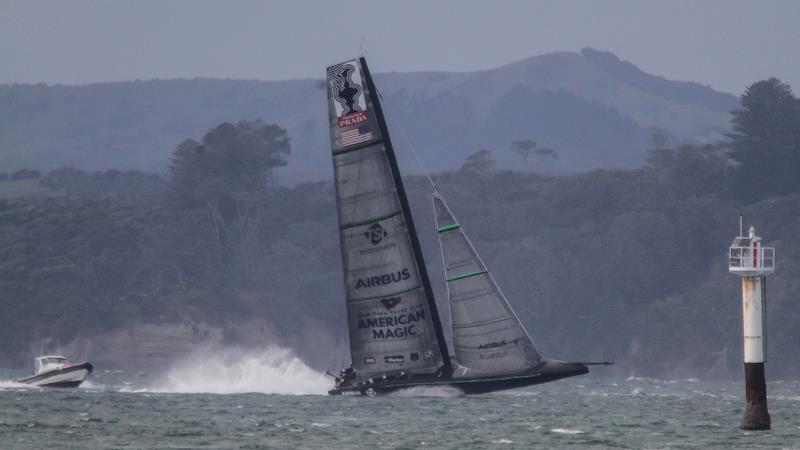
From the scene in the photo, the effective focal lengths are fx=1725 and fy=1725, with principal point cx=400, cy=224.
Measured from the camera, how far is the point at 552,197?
581 ft

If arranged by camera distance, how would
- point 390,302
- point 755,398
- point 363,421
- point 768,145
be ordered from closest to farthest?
point 755,398 → point 363,421 → point 390,302 → point 768,145

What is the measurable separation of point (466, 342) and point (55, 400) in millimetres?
15324

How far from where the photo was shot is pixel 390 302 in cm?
5334

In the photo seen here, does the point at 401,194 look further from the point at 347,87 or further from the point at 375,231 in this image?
the point at 347,87

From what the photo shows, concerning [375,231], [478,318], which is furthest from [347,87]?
[478,318]

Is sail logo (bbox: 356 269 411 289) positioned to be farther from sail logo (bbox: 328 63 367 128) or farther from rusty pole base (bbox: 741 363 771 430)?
rusty pole base (bbox: 741 363 771 430)

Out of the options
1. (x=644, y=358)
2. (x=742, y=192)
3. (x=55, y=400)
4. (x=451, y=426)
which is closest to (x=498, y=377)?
(x=451, y=426)

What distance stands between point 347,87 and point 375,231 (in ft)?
14.7

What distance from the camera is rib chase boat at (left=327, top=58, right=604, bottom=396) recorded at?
5281 cm

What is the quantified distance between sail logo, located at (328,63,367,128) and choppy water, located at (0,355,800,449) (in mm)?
8806

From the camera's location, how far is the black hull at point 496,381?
52812mm

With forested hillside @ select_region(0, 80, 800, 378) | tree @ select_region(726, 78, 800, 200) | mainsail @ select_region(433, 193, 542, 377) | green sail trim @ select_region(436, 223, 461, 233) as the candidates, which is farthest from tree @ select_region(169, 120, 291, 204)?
mainsail @ select_region(433, 193, 542, 377)

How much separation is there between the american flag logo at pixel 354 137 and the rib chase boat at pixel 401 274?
1.2 inches

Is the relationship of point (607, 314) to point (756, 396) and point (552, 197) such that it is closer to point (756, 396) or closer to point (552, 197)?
point (552, 197)
